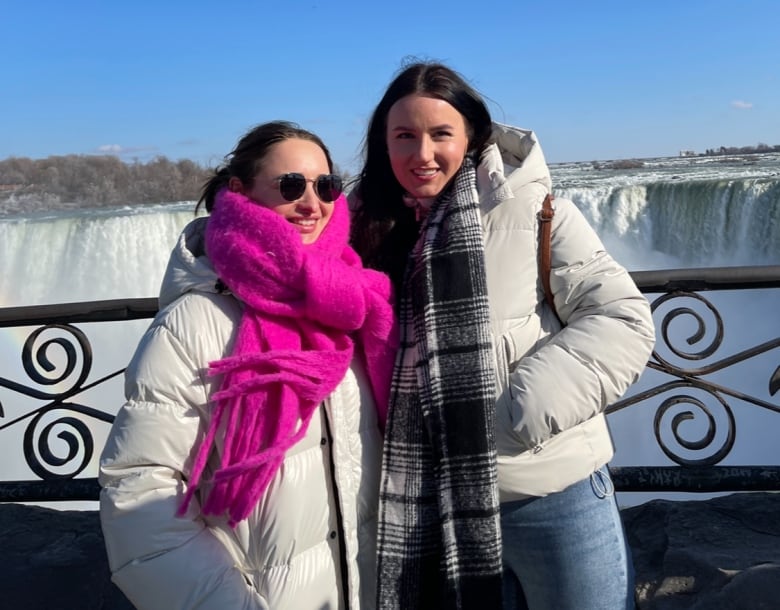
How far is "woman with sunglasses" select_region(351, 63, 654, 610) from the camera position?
1.42 meters

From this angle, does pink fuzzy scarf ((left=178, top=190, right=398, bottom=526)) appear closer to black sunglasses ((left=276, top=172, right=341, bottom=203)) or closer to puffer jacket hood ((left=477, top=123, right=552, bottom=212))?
black sunglasses ((left=276, top=172, right=341, bottom=203))

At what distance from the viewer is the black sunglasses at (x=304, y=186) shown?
142cm

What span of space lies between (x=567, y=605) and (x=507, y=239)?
2.52 feet

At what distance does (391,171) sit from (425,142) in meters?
0.23

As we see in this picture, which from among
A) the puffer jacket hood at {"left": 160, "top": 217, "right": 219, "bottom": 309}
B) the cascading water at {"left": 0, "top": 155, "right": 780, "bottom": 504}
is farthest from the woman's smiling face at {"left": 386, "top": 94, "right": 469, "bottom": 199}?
the cascading water at {"left": 0, "top": 155, "right": 780, "bottom": 504}

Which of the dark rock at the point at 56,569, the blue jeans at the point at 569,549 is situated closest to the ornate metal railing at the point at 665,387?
the dark rock at the point at 56,569

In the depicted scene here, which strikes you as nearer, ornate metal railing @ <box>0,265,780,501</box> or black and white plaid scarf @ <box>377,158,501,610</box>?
black and white plaid scarf @ <box>377,158,501,610</box>

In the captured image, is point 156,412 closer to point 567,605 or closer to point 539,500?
point 539,500

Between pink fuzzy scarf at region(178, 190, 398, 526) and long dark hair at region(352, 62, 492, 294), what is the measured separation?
9.5 inches

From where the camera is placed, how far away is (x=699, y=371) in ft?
6.67

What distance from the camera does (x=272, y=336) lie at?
4.41ft

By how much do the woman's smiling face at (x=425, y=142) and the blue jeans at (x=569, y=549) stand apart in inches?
28.3

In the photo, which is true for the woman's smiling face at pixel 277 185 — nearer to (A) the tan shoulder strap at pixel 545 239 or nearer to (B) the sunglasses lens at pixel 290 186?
(B) the sunglasses lens at pixel 290 186

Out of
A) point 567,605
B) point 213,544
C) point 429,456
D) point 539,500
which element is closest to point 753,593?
point 567,605
